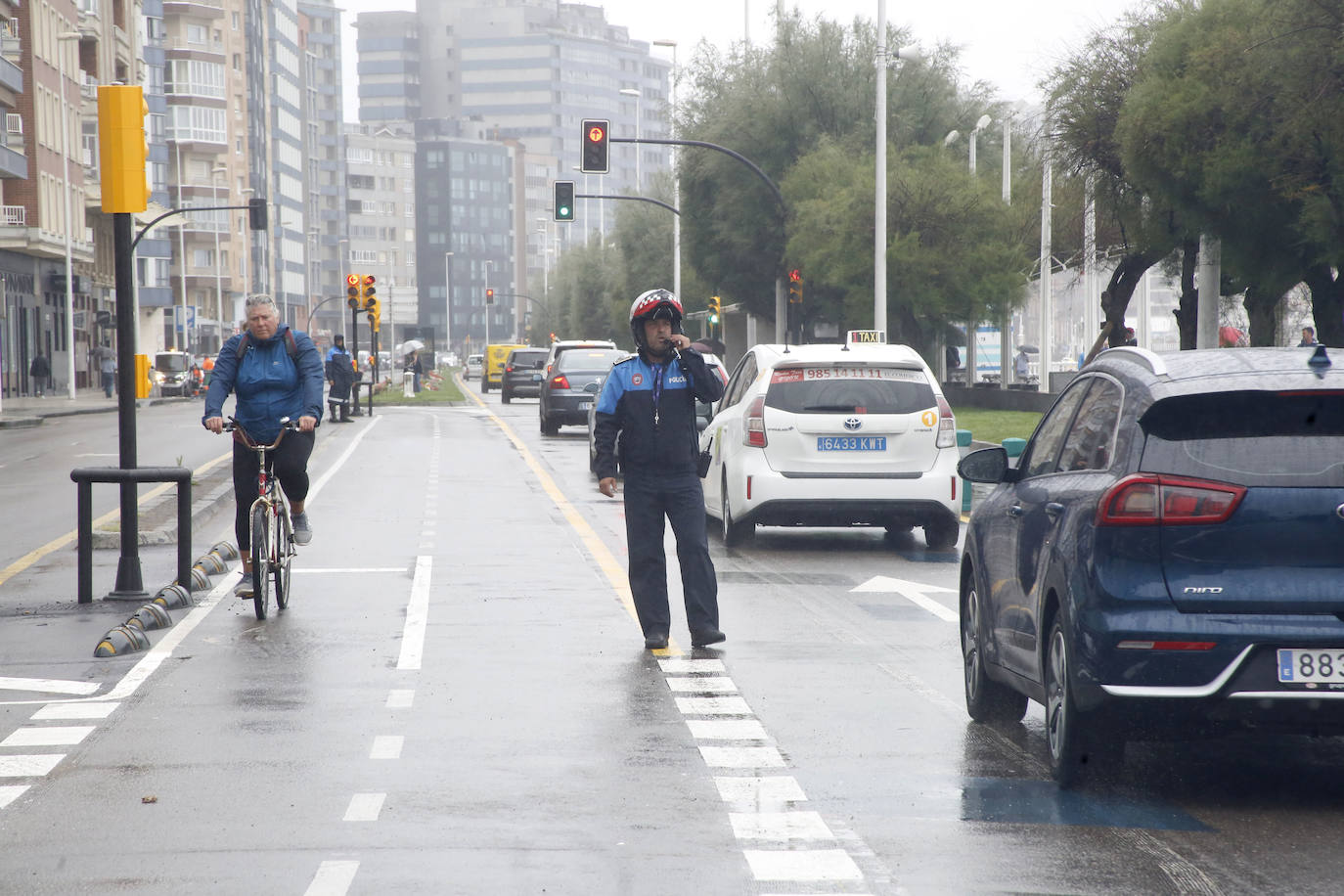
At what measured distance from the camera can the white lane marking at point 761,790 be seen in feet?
21.4

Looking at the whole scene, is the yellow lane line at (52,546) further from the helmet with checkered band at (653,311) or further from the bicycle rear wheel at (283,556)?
the helmet with checkered band at (653,311)

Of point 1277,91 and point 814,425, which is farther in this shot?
point 1277,91

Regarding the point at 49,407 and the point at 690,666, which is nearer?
the point at 690,666

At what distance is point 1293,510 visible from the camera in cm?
614

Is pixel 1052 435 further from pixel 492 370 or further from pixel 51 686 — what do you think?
pixel 492 370

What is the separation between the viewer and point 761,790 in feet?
21.9

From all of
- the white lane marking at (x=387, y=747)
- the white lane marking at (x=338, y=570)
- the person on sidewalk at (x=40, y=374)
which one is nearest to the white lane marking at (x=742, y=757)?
the white lane marking at (x=387, y=747)

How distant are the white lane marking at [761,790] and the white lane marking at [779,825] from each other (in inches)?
5.9

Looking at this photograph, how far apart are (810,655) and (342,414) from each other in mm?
36431

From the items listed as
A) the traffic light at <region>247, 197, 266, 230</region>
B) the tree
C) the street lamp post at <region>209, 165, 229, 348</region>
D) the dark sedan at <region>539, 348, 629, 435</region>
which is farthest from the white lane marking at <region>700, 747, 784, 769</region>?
the street lamp post at <region>209, 165, 229, 348</region>

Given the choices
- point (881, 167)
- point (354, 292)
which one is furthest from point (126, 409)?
point (354, 292)

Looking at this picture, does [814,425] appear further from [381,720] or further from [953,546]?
[381,720]

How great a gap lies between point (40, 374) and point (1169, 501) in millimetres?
65355

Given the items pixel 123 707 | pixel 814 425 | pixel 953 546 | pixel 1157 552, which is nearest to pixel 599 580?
pixel 814 425
